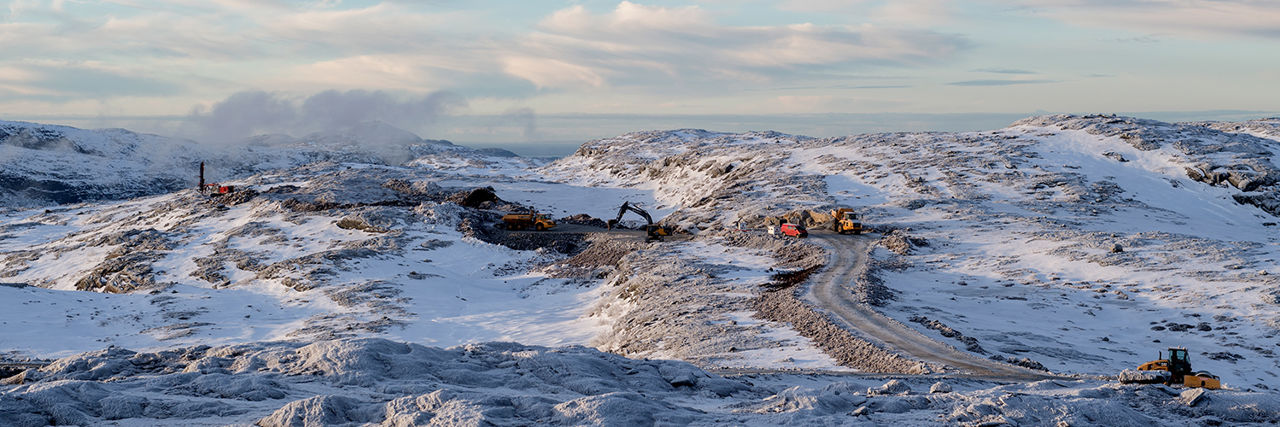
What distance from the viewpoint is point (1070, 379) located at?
23.6 meters

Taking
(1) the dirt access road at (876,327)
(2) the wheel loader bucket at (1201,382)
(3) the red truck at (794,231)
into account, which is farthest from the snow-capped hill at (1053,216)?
(3) the red truck at (794,231)

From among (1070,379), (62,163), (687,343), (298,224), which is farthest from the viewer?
(62,163)

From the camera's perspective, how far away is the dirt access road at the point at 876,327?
82.6ft

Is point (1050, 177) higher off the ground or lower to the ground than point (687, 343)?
higher

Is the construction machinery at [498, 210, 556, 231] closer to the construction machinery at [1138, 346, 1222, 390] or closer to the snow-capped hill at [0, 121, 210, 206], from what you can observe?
the construction machinery at [1138, 346, 1222, 390]

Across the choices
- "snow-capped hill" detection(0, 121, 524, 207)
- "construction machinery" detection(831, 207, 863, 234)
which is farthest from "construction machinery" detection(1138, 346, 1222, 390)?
"snow-capped hill" detection(0, 121, 524, 207)

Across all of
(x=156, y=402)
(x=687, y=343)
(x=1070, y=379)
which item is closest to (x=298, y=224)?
(x=687, y=343)

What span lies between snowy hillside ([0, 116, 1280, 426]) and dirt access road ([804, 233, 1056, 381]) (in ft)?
0.63

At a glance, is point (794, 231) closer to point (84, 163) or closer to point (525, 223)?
point (525, 223)

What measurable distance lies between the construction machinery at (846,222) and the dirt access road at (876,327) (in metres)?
6.40

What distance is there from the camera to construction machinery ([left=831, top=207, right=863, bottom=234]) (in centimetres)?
5531

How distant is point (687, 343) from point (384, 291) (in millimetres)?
22850

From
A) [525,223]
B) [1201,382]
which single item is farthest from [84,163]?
[1201,382]

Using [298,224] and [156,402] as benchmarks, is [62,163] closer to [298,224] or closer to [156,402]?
[298,224]
